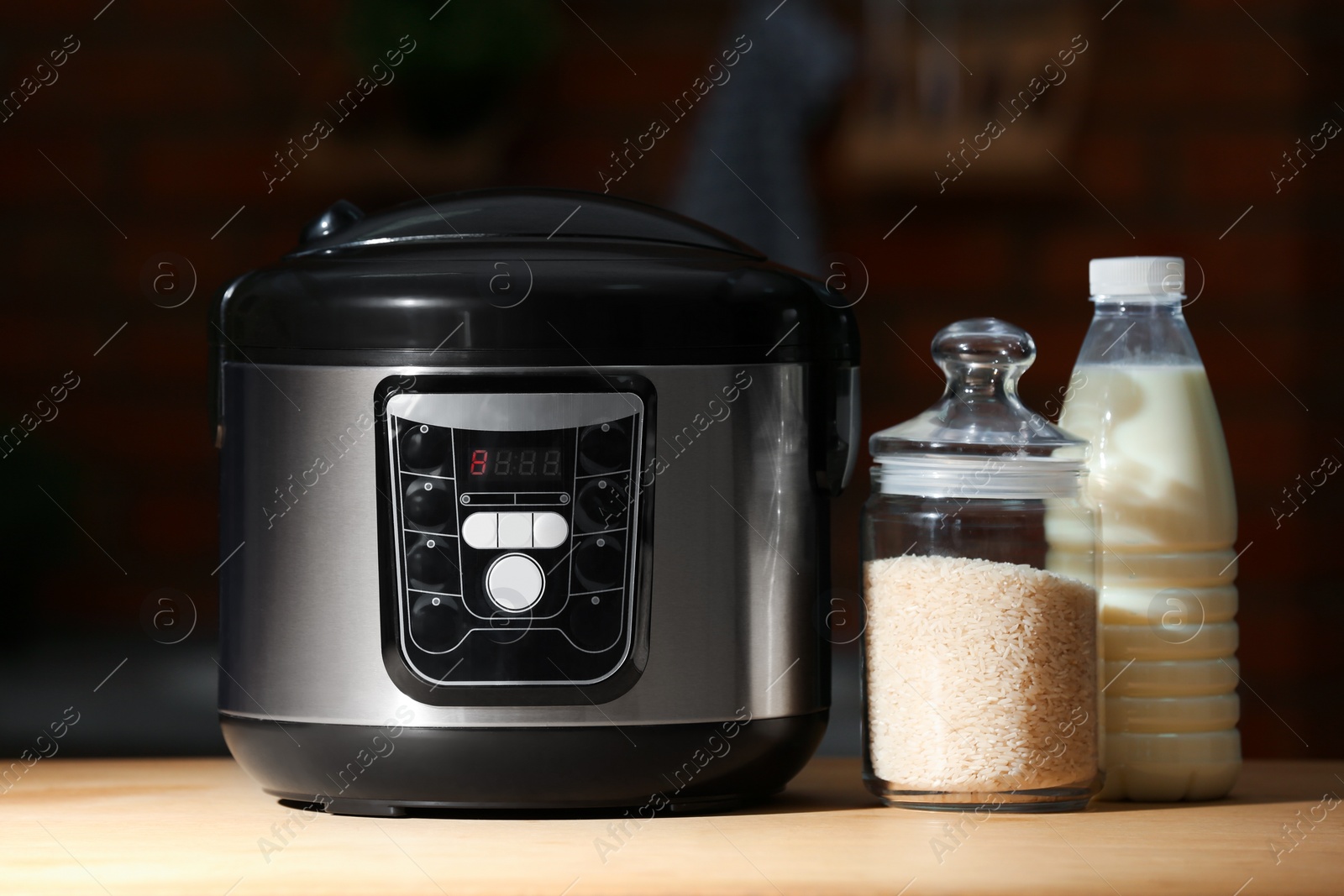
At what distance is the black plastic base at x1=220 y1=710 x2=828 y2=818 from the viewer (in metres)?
0.64

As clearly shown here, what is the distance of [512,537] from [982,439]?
214 mm

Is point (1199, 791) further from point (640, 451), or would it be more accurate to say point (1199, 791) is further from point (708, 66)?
point (708, 66)

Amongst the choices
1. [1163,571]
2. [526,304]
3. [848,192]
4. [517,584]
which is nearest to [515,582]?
[517,584]

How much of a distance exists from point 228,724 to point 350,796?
0.23 feet

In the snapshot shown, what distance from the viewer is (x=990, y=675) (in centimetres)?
64

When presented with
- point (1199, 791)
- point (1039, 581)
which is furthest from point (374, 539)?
point (1199, 791)

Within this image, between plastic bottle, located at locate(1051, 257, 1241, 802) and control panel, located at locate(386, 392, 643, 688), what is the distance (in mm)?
232

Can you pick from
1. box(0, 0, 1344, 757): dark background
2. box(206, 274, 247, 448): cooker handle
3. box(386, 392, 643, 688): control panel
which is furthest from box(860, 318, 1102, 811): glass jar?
box(0, 0, 1344, 757): dark background

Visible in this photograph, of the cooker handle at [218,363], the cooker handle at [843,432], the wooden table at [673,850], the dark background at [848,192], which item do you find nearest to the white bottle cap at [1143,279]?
the cooker handle at [843,432]

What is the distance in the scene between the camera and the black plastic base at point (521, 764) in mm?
637

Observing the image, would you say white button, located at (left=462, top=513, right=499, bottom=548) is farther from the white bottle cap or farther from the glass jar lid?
the white bottle cap

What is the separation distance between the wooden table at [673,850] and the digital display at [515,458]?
0.49 ft

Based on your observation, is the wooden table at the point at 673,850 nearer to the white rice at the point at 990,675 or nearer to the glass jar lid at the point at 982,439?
the white rice at the point at 990,675

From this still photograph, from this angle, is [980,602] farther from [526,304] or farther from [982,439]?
[526,304]
